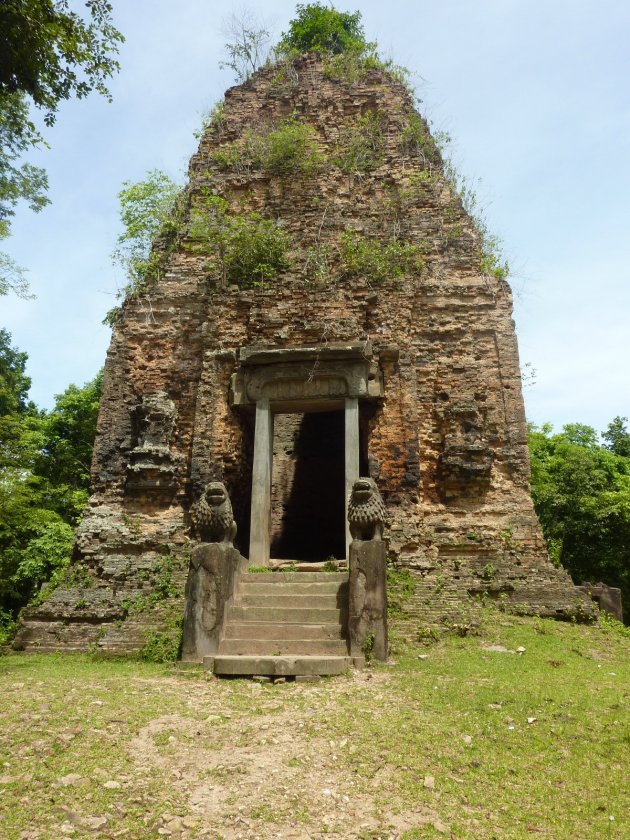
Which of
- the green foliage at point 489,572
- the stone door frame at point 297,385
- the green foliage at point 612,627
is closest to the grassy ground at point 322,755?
the green foliage at point 612,627

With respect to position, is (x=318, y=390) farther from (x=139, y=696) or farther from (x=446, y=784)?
(x=446, y=784)

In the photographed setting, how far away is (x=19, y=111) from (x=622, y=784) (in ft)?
45.7

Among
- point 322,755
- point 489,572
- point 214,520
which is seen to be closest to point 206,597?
point 214,520

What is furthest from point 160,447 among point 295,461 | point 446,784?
point 446,784

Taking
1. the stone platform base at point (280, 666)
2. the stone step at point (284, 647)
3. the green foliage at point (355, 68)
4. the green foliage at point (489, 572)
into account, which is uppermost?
the green foliage at point (355, 68)

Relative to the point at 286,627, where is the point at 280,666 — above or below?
below

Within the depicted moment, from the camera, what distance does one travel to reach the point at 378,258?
1170 centimetres

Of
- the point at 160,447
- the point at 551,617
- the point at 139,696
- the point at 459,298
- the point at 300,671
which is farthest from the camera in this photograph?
the point at 459,298

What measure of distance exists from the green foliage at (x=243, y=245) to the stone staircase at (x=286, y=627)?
5.75 meters

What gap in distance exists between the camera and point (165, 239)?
13734 millimetres

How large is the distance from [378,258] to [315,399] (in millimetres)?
3044

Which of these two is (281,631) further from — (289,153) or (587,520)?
(587,520)

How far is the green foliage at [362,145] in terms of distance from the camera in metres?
13.9

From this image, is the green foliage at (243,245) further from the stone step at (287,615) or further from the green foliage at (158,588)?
the stone step at (287,615)
